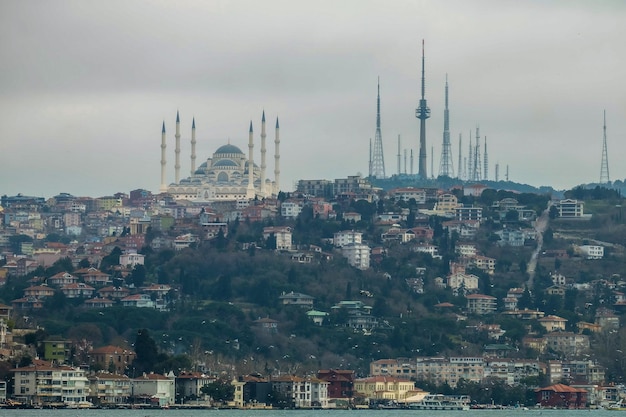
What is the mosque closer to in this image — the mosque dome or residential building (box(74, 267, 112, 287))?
the mosque dome

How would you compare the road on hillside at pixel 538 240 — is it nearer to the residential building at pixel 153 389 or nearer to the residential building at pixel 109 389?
the residential building at pixel 153 389

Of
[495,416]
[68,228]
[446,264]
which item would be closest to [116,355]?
[495,416]

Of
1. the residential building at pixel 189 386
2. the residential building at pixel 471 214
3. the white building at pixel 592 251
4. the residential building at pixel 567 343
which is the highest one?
the residential building at pixel 471 214

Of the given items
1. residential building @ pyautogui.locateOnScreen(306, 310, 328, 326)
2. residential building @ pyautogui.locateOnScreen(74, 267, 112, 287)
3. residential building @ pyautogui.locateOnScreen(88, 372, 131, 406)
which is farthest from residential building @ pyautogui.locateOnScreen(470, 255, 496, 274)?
residential building @ pyautogui.locateOnScreen(88, 372, 131, 406)

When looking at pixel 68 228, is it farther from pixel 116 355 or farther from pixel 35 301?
pixel 116 355

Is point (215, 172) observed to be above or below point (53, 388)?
above

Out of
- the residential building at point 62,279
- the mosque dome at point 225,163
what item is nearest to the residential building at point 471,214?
the mosque dome at point 225,163
